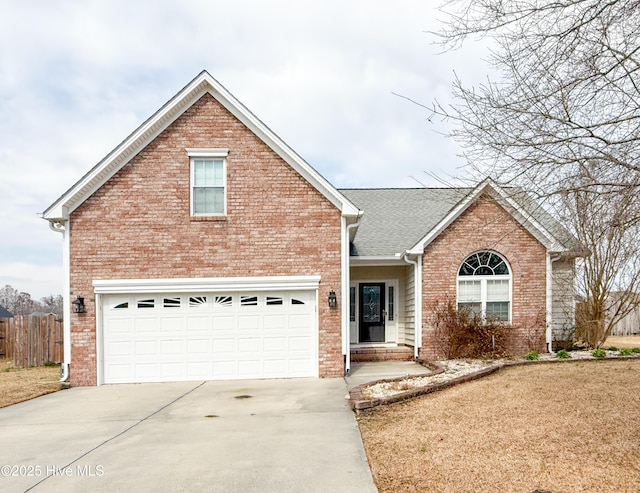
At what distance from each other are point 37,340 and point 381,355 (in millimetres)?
11194

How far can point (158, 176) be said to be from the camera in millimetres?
12969

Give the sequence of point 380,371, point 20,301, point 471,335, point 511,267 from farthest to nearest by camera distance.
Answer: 1. point 20,301
2. point 511,267
3. point 471,335
4. point 380,371

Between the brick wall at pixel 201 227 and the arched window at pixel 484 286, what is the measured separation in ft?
13.4

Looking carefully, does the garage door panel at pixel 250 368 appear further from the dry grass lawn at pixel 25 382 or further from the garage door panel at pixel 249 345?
the dry grass lawn at pixel 25 382

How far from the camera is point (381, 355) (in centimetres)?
1552

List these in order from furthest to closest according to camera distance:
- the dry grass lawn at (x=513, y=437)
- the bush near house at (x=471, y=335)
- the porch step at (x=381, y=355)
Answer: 1. the porch step at (x=381, y=355)
2. the bush near house at (x=471, y=335)
3. the dry grass lawn at (x=513, y=437)

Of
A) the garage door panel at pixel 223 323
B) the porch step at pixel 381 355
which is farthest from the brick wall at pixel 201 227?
the porch step at pixel 381 355

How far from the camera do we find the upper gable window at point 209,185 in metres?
13.1

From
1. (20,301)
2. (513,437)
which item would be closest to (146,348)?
(513,437)

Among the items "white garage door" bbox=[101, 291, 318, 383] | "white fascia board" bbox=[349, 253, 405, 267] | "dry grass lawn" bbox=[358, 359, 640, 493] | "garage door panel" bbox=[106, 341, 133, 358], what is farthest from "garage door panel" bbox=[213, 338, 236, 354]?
"dry grass lawn" bbox=[358, 359, 640, 493]

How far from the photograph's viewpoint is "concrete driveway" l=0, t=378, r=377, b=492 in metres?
6.01

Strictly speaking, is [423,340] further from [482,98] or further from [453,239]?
[482,98]

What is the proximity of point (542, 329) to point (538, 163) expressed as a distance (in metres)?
10.2

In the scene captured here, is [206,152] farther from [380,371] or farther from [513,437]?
[513,437]
